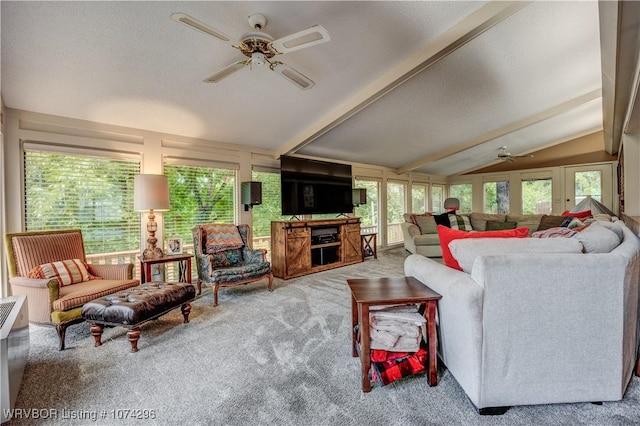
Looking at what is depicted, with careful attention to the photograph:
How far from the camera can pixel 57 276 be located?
2.49 m

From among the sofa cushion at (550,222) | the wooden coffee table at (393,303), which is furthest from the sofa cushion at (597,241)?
the sofa cushion at (550,222)

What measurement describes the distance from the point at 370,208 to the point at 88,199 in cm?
545

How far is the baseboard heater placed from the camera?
1.39m

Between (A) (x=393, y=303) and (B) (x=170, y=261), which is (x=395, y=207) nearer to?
(B) (x=170, y=261)

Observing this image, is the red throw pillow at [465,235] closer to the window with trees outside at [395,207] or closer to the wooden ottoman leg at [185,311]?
the wooden ottoman leg at [185,311]

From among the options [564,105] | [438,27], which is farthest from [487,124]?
[438,27]

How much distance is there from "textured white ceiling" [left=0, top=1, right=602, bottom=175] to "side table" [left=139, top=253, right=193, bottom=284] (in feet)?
5.60

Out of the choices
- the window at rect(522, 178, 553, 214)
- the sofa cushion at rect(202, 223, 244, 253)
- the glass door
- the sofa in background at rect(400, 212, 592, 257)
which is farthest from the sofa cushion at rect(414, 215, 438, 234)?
the glass door

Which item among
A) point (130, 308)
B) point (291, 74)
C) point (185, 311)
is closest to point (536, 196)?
point (291, 74)

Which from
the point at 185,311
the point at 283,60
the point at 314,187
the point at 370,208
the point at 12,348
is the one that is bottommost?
the point at 185,311

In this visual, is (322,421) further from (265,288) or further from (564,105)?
(564,105)

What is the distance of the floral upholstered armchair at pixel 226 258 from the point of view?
3277mm

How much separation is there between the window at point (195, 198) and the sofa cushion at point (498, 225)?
16.5ft

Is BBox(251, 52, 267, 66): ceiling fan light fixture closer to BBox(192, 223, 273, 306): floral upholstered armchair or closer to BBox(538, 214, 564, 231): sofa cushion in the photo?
BBox(192, 223, 273, 306): floral upholstered armchair
